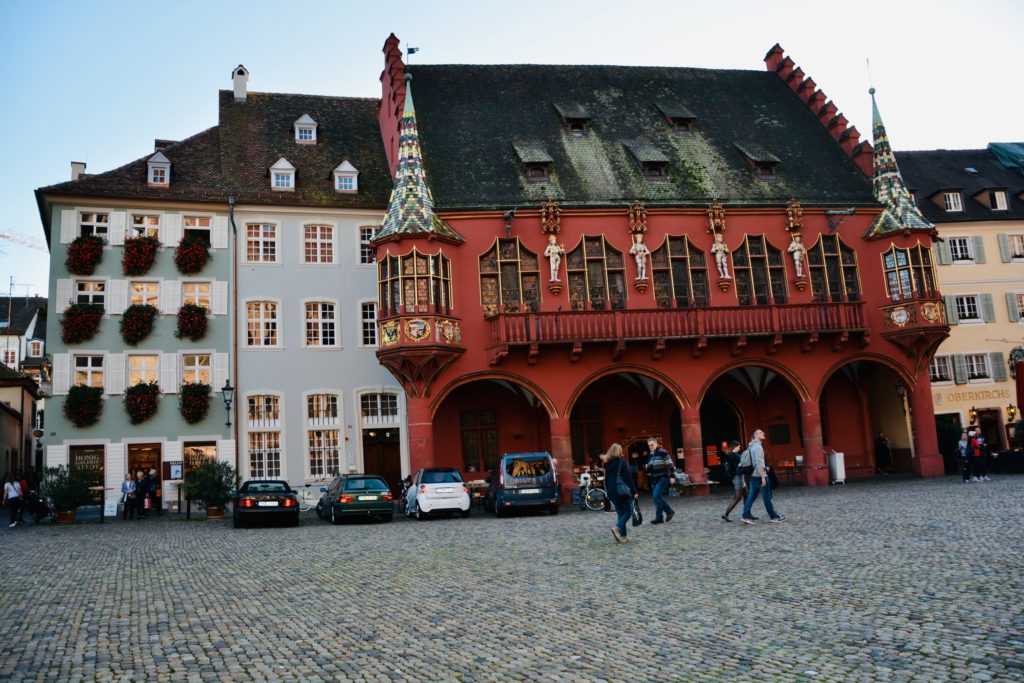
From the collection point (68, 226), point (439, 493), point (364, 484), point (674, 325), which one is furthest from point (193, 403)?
point (674, 325)

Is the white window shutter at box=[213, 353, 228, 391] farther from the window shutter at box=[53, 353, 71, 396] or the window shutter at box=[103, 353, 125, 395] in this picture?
the window shutter at box=[53, 353, 71, 396]

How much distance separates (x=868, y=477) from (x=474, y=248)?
18.0 metres

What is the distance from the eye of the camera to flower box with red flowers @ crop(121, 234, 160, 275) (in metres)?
30.8

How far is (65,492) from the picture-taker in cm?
2623

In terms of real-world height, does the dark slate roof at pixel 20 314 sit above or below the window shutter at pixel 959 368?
above

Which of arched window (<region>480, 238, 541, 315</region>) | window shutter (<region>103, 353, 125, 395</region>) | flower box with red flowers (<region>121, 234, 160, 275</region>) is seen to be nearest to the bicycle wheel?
arched window (<region>480, 238, 541, 315</region>)

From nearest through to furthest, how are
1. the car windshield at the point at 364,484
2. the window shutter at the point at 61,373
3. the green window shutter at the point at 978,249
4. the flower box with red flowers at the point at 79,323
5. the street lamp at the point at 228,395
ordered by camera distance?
the car windshield at the point at 364,484
the street lamp at the point at 228,395
the window shutter at the point at 61,373
the flower box with red flowers at the point at 79,323
the green window shutter at the point at 978,249

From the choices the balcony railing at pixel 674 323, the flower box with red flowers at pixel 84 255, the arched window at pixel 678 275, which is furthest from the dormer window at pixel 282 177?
the arched window at pixel 678 275

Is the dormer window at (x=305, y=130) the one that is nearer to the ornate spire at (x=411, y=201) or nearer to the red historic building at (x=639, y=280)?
the red historic building at (x=639, y=280)

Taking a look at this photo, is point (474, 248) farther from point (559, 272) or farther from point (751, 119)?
point (751, 119)

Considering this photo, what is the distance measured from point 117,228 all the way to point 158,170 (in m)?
2.59

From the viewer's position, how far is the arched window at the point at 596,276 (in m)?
31.0

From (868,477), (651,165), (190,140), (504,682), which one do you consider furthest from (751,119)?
(504,682)

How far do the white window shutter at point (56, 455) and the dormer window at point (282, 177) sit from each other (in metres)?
11.7
